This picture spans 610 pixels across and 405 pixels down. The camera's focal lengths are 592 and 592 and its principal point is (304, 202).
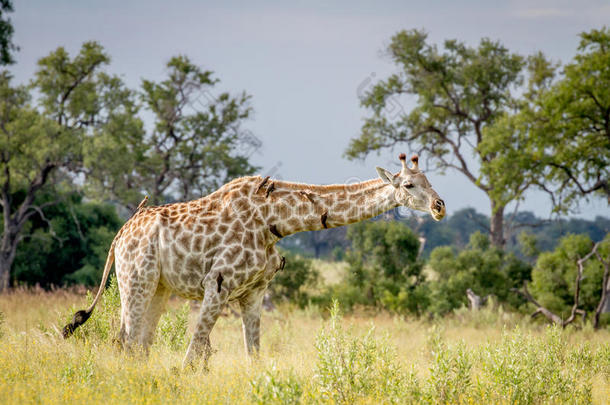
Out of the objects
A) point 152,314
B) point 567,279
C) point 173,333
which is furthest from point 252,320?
point 567,279

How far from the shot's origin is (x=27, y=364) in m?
7.33

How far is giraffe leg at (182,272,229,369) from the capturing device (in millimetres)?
7129

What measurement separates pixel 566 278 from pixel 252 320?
1547 cm

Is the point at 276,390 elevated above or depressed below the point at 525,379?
above

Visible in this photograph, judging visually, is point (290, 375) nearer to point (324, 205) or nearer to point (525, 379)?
point (324, 205)

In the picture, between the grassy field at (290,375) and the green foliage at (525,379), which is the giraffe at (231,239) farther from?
the green foliage at (525,379)

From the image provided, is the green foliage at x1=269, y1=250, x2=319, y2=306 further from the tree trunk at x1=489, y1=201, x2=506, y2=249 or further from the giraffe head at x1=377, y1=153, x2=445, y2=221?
Result: the giraffe head at x1=377, y1=153, x2=445, y2=221

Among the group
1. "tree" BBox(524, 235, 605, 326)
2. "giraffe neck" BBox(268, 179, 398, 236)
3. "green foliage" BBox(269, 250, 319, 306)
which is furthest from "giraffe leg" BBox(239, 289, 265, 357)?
"tree" BBox(524, 235, 605, 326)

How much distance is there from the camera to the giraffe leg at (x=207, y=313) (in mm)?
7129

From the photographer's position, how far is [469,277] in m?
21.0

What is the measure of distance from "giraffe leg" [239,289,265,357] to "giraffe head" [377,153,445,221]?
219 centimetres

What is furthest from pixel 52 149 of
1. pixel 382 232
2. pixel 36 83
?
pixel 382 232

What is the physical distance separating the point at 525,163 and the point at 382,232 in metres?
5.74

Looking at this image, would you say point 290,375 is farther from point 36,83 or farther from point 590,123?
point 36,83
